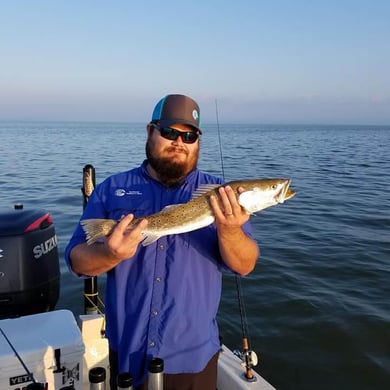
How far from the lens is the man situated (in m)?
3.10

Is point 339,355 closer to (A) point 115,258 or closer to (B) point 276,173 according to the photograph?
(A) point 115,258

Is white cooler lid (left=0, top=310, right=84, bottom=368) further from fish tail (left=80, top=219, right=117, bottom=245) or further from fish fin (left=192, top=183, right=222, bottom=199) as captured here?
fish fin (left=192, top=183, right=222, bottom=199)

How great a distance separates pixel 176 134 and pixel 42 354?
2.11 metres

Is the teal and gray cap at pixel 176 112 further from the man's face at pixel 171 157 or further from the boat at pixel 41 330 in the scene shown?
the boat at pixel 41 330

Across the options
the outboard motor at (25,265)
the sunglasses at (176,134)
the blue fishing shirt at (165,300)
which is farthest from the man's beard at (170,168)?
the outboard motor at (25,265)

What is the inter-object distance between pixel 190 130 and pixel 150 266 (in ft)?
3.76

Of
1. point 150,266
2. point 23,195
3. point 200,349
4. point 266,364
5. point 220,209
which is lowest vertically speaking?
point 266,364

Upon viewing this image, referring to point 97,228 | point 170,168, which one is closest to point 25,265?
point 97,228

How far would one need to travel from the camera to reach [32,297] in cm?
480

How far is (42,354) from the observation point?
3.38 metres

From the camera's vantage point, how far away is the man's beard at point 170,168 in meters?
3.36

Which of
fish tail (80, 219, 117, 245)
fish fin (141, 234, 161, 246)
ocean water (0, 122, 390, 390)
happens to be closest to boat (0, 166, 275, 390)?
ocean water (0, 122, 390, 390)

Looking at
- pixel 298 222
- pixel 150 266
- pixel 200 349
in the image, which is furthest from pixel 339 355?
pixel 298 222

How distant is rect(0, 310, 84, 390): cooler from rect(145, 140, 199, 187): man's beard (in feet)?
5.23
